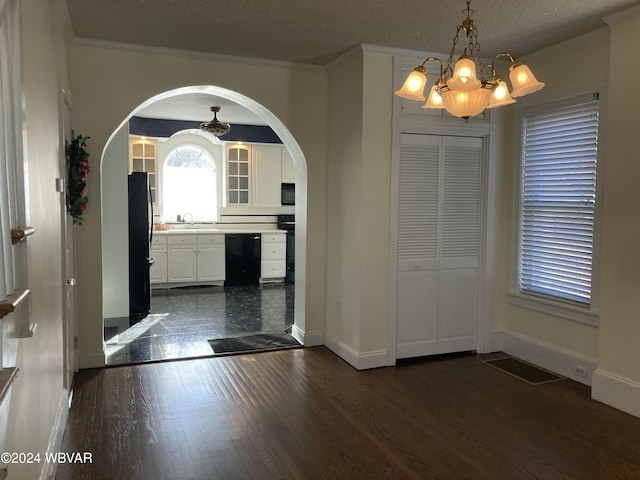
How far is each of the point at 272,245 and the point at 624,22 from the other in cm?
598

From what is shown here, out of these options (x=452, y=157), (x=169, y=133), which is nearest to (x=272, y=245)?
(x=169, y=133)

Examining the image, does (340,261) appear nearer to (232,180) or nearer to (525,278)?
(525,278)

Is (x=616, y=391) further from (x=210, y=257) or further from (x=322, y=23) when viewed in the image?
(x=210, y=257)

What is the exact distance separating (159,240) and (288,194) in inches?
92.6

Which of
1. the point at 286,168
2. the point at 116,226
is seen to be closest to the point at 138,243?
the point at 116,226

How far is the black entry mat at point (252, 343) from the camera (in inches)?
186

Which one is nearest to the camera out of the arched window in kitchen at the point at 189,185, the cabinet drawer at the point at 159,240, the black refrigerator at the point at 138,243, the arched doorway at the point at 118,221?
the arched doorway at the point at 118,221

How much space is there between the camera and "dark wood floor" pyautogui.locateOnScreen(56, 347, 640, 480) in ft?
8.82

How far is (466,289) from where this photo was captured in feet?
15.3

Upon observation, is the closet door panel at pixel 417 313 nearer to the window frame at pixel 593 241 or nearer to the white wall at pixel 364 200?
the white wall at pixel 364 200

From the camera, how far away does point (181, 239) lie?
7840 mm

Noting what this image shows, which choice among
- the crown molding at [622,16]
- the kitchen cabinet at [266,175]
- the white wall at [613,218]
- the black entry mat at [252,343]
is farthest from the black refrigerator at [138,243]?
the crown molding at [622,16]

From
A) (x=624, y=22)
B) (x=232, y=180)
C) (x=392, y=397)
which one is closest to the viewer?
(x=624, y=22)

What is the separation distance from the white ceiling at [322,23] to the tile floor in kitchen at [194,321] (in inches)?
104
